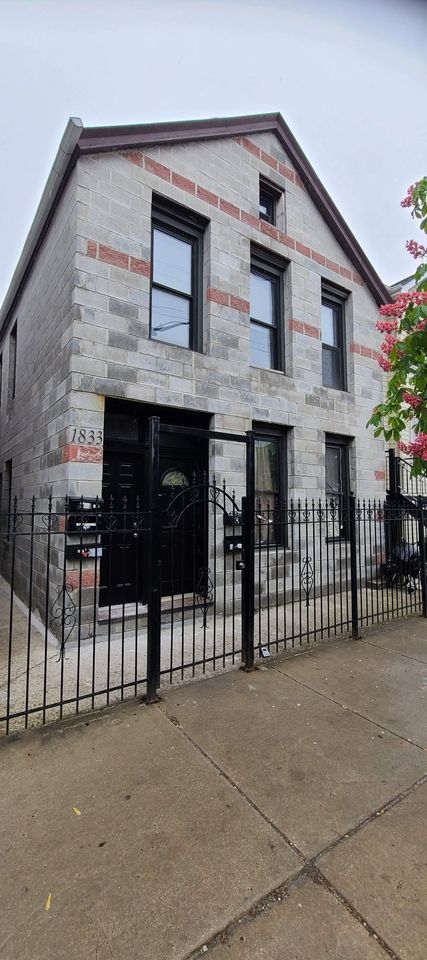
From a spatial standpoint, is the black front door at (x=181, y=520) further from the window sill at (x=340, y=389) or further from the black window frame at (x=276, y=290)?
the window sill at (x=340, y=389)

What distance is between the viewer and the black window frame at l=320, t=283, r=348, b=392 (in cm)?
820

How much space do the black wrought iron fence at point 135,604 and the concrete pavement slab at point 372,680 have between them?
0.38 metres

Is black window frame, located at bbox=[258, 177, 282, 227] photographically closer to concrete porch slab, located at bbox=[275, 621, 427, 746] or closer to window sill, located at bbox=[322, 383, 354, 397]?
window sill, located at bbox=[322, 383, 354, 397]

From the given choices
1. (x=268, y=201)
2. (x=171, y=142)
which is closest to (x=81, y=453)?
(x=171, y=142)

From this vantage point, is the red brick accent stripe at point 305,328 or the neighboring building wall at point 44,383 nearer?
the neighboring building wall at point 44,383

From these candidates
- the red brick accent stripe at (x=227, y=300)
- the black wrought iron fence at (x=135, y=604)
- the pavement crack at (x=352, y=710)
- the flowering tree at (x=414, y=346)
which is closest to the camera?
the pavement crack at (x=352, y=710)

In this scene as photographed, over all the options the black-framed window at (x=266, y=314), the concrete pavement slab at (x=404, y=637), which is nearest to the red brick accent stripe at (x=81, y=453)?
the black-framed window at (x=266, y=314)

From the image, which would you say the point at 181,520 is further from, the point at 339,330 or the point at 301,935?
the point at 339,330

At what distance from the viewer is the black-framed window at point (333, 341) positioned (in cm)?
819

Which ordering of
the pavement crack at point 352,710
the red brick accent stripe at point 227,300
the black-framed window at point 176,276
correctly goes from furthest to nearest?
the red brick accent stripe at point 227,300
the black-framed window at point 176,276
the pavement crack at point 352,710

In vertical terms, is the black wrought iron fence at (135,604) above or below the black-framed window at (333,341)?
below

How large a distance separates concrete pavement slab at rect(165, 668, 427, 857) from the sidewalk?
11mm

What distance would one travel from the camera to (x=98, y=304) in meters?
5.06

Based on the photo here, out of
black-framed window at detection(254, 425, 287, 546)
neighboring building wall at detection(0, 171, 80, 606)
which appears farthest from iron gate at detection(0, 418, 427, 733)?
neighboring building wall at detection(0, 171, 80, 606)
